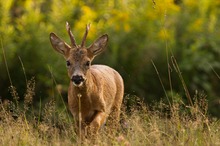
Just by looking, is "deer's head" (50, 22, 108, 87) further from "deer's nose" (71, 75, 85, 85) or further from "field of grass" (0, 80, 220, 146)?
"field of grass" (0, 80, 220, 146)

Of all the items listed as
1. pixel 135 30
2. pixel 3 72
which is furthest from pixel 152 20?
pixel 3 72

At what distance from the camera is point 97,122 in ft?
30.1

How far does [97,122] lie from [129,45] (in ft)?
18.3

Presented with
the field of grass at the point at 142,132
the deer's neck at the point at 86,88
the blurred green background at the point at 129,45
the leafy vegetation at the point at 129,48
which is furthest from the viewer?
the blurred green background at the point at 129,45

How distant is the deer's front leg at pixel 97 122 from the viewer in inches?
355

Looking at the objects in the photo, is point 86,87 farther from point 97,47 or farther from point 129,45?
point 129,45

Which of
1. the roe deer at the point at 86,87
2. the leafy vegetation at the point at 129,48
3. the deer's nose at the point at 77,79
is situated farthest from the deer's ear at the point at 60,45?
the leafy vegetation at the point at 129,48

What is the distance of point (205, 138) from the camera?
7.20 meters

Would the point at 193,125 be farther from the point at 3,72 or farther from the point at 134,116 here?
the point at 3,72

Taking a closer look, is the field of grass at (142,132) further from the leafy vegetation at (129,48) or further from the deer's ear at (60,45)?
the leafy vegetation at (129,48)

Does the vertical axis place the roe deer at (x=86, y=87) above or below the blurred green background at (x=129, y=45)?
above

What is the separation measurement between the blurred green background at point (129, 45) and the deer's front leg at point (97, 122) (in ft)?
12.8

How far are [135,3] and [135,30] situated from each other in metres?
0.84

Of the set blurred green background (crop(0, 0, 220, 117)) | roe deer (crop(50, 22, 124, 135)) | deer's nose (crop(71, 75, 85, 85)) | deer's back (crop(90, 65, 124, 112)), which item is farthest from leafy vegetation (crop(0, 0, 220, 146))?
deer's nose (crop(71, 75, 85, 85))
